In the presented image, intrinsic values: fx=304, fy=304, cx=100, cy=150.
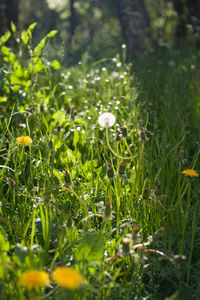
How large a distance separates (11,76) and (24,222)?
1.01 meters

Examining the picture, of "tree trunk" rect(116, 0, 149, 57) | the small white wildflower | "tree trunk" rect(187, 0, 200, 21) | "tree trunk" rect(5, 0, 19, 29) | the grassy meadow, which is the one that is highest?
"tree trunk" rect(5, 0, 19, 29)

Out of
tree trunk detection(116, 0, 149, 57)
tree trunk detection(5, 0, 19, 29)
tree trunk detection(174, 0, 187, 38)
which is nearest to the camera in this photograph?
tree trunk detection(116, 0, 149, 57)

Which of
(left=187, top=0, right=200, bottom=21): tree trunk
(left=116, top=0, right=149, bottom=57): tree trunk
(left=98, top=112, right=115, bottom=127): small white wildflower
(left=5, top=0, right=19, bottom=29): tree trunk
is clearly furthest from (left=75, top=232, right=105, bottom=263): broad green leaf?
(left=5, top=0, right=19, bottom=29): tree trunk

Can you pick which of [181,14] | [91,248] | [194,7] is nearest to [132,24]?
[194,7]

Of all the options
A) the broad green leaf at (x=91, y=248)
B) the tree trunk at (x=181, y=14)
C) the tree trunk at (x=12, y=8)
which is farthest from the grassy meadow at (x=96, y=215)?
the tree trunk at (x=12, y=8)

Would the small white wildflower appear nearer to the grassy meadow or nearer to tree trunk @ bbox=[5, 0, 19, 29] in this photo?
the grassy meadow

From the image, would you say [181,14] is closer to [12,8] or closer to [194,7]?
[194,7]

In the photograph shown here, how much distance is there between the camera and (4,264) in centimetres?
74

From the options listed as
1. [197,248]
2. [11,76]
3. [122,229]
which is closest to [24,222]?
[122,229]

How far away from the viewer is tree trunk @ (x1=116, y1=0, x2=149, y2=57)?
480 cm

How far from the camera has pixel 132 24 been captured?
4.87 meters

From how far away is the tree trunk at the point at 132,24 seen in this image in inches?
189

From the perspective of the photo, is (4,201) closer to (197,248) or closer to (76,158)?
(76,158)

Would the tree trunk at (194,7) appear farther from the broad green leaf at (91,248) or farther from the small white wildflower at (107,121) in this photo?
the broad green leaf at (91,248)
